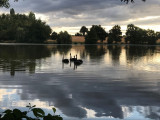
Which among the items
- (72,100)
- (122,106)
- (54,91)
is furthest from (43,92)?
(122,106)

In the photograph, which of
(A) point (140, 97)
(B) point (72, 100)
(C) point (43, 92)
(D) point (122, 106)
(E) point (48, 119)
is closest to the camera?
(E) point (48, 119)

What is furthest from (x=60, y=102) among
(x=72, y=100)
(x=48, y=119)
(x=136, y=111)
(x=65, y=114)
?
(x=48, y=119)

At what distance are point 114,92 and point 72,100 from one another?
5050 millimetres

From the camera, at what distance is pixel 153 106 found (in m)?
17.3

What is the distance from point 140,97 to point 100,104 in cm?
443

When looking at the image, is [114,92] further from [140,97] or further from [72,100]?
[72,100]

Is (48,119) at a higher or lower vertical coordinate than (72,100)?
higher

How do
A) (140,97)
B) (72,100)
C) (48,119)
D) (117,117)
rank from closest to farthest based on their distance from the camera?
(48,119), (117,117), (72,100), (140,97)

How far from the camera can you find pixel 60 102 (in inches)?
705

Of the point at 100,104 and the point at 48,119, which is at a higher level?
the point at 48,119

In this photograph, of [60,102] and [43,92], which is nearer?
[60,102]

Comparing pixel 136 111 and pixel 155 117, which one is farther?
pixel 136 111

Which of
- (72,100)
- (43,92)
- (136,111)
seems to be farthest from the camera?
(43,92)

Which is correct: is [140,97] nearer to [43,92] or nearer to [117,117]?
[117,117]
